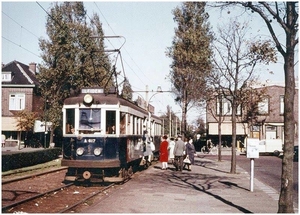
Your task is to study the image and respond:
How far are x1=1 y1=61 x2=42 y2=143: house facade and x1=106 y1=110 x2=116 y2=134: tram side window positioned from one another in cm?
2817

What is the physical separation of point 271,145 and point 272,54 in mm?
29679

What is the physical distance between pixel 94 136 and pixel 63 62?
21050 millimetres

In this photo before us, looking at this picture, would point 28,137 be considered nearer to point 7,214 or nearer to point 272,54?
point 272,54

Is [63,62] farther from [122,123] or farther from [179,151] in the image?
[122,123]

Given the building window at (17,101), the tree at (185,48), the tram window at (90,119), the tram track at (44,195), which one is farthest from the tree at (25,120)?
the tram window at (90,119)

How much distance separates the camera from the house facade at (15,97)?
40.5 metres

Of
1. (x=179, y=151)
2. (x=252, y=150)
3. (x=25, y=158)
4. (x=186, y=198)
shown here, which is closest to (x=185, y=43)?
(x=179, y=151)

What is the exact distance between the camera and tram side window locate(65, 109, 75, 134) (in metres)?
14.3

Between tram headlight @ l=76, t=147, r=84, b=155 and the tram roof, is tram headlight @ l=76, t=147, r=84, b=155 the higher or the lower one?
the lower one

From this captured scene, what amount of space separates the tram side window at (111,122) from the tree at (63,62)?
19122 millimetres

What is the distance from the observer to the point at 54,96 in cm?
3469

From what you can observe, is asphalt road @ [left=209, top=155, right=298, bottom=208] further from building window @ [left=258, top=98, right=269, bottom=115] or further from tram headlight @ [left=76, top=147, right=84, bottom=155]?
building window @ [left=258, top=98, right=269, bottom=115]

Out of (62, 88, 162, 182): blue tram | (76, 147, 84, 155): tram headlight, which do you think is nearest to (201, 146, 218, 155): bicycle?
(62, 88, 162, 182): blue tram

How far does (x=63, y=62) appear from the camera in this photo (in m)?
33.6
